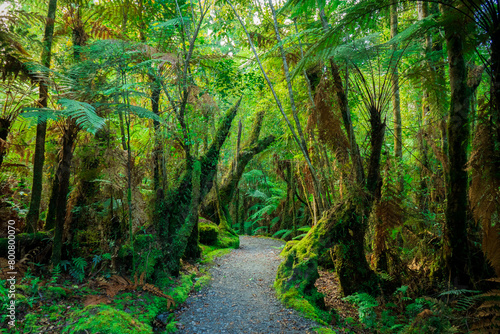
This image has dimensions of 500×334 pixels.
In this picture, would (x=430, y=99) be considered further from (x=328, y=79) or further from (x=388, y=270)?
(x=388, y=270)

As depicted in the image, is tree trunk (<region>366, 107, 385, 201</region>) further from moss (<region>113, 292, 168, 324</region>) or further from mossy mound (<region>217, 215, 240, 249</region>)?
mossy mound (<region>217, 215, 240, 249</region>)

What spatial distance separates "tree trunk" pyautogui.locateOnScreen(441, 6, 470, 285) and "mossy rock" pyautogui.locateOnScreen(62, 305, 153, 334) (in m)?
4.23

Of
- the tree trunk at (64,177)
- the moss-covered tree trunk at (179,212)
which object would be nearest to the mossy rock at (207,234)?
the moss-covered tree trunk at (179,212)

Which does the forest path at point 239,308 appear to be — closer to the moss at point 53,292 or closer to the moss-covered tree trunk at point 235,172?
the moss at point 53,292

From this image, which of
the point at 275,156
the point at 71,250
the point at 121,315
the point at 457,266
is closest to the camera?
the point at 121,315

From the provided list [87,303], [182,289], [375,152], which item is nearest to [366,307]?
[375,152]

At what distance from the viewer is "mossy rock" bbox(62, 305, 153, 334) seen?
2670 millimetres

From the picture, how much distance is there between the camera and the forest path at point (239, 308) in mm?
3641

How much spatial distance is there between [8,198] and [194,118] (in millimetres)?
3437

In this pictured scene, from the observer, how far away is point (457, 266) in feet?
12.8

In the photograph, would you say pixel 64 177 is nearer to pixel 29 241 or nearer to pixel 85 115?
pixel 29 241

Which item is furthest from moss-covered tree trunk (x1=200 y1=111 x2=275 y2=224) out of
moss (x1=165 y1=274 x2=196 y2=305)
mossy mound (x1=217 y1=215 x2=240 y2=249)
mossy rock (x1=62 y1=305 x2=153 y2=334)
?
mossy rock (x1=62 y1=305 x2=153 y2=334)

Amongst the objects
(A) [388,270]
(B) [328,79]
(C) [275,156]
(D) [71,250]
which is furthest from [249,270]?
(C) [275,156]

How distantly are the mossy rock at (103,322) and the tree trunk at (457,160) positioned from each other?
4.23m
